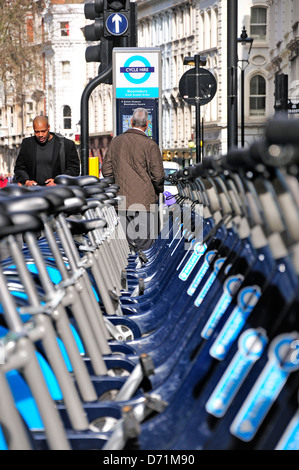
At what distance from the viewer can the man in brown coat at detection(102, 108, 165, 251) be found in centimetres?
997

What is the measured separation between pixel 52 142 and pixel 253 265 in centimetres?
743

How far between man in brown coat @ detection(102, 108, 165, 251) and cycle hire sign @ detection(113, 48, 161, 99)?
3136 millimetres

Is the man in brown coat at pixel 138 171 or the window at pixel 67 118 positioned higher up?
the man in brown coat at pixel 138 171

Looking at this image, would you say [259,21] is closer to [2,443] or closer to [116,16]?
[116,16]

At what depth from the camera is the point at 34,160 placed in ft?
33.7

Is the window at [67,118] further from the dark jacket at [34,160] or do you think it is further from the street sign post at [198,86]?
the dark jacket at [34,160]

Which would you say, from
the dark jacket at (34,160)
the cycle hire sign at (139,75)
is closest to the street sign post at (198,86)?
the cycle hire sign at (139,75)

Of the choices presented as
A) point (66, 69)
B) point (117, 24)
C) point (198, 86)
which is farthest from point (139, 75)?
point (66, 69)

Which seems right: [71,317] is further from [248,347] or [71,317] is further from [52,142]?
[52,142]

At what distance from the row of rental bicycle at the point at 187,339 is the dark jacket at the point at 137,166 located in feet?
17.5

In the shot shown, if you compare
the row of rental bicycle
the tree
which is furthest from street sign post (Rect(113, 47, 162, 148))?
the tree

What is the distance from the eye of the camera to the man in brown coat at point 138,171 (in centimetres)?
997

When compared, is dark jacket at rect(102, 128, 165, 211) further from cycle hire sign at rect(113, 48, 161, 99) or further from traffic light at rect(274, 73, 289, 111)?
traffic light at rect(274, 73, 289, 111)

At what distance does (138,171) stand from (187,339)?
21.3 feet
